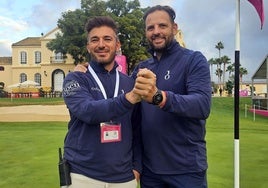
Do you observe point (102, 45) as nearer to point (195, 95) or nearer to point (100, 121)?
point (100, 121)

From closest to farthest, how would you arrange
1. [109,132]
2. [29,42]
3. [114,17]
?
1. [109,132]
2. [114,17]
3. [29,42]

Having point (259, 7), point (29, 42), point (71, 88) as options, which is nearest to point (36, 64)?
point (29, 42)

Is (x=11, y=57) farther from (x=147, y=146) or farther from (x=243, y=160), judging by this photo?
(x=147, y=146)

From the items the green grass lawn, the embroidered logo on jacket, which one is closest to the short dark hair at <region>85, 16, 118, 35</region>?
the embroidered logo on jacket

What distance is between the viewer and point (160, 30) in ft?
10.4

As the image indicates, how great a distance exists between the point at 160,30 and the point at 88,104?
79 cm

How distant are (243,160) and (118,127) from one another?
21.4 feet

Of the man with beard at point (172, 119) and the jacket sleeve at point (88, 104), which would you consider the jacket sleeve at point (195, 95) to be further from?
the jacket sleeve at point (88, 104)

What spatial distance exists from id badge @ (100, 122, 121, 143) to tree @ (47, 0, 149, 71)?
4301 centimetres

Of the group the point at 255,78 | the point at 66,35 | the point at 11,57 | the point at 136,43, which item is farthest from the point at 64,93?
the point at 11,57

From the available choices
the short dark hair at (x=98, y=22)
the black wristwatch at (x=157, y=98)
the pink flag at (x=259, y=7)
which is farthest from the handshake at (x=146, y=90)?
the pink flag at (x=259, y=7)

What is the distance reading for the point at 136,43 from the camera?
151 feet

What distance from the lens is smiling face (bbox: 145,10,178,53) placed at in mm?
3180

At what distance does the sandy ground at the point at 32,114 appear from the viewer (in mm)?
24359
